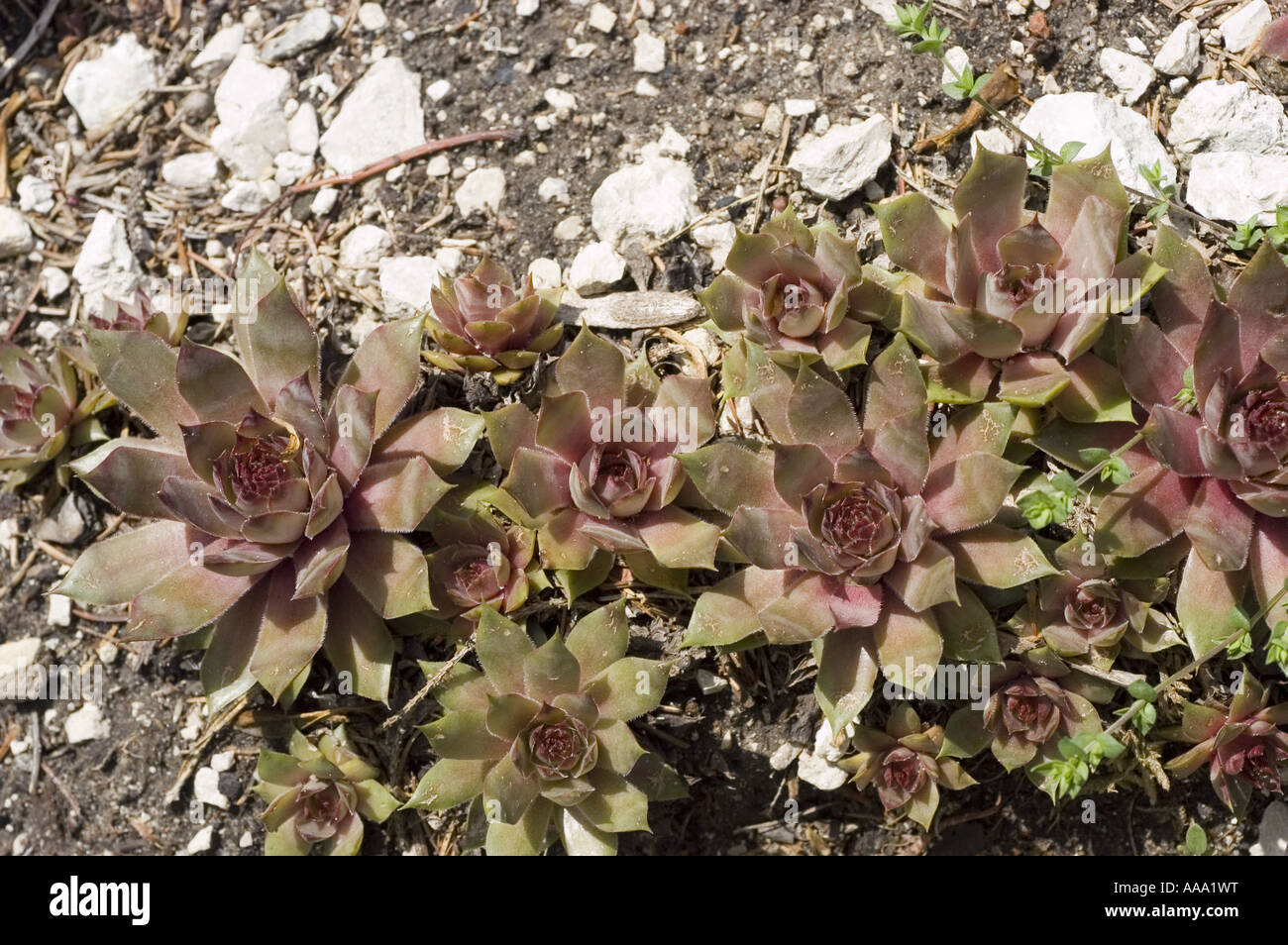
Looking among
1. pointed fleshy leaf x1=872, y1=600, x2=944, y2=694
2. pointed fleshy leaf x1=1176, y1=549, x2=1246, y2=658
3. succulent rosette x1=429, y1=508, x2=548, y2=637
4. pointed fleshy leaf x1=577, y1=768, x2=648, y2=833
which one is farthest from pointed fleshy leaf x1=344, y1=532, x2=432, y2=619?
pointed fleshy leaf x1=1176, y1=549, x2=1246, y2=658

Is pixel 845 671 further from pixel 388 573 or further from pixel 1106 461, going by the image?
pixel 388 573

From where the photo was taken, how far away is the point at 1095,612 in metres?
2.96

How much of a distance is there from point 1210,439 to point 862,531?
0.96 meters

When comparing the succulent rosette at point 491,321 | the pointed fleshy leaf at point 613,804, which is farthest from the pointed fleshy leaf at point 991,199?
the pointed fleshy leaf at point 613,804

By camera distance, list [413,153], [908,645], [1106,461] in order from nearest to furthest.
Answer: [1106,461] < [908,645] < [413,153]

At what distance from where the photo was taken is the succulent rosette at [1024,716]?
2.98 metres

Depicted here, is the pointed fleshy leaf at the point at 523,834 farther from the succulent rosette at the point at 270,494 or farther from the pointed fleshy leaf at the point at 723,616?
the pointed fleshy leaf at the point at 723,616

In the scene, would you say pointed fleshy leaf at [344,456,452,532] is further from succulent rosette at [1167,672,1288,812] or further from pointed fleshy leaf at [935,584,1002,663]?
succulent rosette at [1167,672,1288,812]

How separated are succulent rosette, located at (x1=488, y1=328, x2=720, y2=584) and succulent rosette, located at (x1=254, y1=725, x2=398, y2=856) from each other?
952mm

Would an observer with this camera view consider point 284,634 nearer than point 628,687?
No

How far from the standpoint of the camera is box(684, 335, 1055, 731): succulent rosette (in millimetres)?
2744

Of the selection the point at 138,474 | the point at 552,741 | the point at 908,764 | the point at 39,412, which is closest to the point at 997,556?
the point at 908,764

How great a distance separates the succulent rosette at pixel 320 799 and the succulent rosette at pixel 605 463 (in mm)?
952

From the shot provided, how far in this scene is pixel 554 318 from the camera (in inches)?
130
